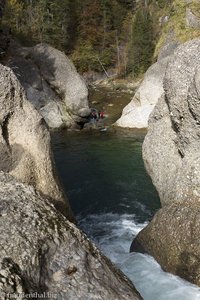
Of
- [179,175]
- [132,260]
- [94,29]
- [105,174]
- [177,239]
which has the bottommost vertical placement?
[105,174]

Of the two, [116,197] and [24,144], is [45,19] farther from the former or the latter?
[24,144]

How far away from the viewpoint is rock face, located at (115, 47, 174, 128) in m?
33.2

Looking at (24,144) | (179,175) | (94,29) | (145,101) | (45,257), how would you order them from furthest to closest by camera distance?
(94,29)
(145,101)
(179,175)
(24,144)
(45,257)

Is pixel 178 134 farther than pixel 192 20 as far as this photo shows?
No

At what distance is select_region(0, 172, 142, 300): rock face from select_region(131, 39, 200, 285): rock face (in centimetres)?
434

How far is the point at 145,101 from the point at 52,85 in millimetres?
8709

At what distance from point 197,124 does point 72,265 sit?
6843mm

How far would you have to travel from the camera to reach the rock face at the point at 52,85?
109ft

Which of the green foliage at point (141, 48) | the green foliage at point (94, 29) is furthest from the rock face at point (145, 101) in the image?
the green foliage at point (94, 29)

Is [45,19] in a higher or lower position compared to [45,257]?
higher

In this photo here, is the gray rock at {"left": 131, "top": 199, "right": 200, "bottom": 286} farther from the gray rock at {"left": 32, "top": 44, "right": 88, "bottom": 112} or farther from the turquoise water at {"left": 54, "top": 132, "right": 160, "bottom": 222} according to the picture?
the gray rock at {"left": 32, "top": 44, "right": 88, "bottom": 112}

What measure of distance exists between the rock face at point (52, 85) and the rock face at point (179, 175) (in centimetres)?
2048

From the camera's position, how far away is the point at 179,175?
38.0 ft

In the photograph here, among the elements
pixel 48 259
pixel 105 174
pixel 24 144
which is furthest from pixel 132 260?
pixel 105 174
